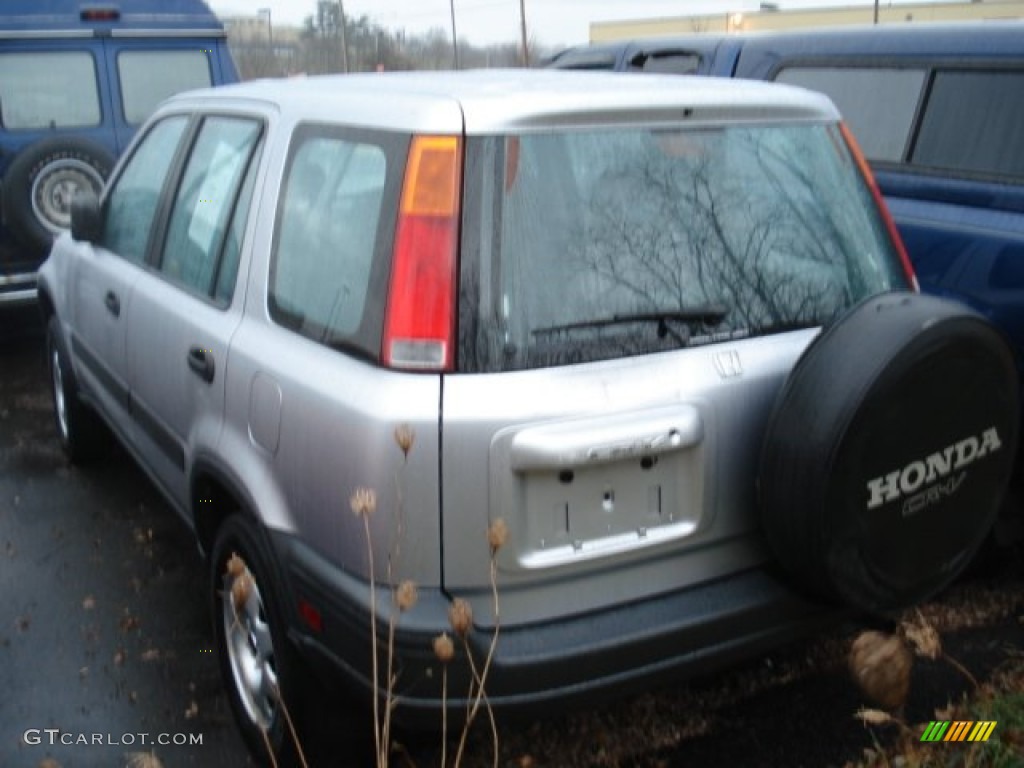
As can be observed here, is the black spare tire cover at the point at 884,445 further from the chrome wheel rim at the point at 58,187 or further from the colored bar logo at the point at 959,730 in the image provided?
the chrome wheel rim at the point at 58,187

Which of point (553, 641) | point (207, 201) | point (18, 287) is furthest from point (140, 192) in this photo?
point (18, 287)

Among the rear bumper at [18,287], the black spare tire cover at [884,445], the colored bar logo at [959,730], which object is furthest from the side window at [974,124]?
the rear bumper at [18,287]

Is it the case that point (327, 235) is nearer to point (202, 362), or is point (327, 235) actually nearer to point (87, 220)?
point (202, 362)

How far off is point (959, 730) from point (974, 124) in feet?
8.22

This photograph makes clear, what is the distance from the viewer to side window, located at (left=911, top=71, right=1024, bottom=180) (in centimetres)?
404

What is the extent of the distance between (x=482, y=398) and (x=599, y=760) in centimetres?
135

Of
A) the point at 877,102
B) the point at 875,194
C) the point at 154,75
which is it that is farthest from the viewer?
the point at 154,75

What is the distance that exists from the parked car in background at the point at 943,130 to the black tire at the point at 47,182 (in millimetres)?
4631

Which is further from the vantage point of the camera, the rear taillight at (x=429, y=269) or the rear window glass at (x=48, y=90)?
the rear window glass at (x=48, y=90)

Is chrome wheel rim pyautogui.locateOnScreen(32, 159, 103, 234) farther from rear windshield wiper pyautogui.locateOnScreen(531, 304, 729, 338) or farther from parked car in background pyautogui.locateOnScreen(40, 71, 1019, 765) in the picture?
rear windshield wiper pyautogui.locateOnScreen(531, 304, 729, 338)

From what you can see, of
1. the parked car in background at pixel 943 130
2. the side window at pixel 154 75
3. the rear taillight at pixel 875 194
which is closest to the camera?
the rear taillight at pixel 875 194

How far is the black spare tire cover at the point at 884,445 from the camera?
7.81 ft

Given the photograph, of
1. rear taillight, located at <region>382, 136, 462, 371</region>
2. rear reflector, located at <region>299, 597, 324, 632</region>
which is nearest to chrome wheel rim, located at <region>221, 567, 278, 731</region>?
rear reflector, located at <region>299, 597, 324, 632</region>

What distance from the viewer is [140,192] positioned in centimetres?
418
